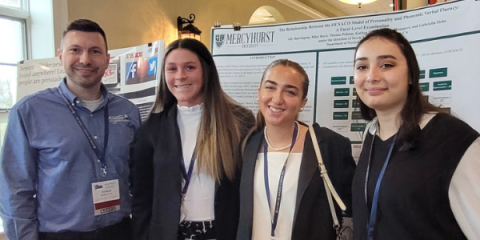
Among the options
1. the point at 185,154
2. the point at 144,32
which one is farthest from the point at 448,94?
the point at 144,32

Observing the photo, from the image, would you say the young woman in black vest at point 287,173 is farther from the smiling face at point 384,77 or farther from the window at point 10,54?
the window at point 10,54

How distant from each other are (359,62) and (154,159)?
1023mm

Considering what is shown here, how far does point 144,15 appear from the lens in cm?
367

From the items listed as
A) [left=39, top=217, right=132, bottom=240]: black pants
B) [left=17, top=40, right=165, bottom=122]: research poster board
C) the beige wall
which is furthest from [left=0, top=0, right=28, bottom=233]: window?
[left=39, top=217, right=132, bottom=240]: black pants

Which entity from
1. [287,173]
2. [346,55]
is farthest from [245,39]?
[287,173]

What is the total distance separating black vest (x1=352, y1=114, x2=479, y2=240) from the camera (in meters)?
1.13

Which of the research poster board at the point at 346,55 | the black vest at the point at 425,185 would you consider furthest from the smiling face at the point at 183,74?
the black vest at the point at 425,185

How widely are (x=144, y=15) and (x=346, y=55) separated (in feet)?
7.45

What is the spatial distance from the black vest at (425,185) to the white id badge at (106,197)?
4.18 feet

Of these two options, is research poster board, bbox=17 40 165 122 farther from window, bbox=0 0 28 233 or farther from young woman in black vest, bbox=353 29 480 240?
young woman in black vest, bbox=353 29 480 240

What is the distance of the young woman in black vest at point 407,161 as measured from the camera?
1.11m

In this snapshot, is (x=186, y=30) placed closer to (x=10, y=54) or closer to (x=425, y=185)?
(x=10, y=54)

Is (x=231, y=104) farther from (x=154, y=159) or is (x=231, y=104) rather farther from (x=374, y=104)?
(x=374, y=104)

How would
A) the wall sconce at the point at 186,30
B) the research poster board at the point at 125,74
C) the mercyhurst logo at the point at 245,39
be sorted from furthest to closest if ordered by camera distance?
the wall sconce at the point at 186,30 < the research poster board at the point at 125,74 < the mercyhurst logo at the point at 245,39
